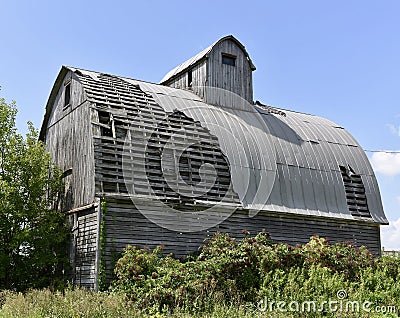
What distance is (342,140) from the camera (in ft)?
90.5

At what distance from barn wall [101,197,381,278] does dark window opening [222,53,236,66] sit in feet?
27.1

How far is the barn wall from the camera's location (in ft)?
60.9

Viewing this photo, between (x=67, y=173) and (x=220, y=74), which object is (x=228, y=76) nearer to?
(x=220, y=74)

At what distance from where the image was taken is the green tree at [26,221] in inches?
773

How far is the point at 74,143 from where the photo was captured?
21.5 metres

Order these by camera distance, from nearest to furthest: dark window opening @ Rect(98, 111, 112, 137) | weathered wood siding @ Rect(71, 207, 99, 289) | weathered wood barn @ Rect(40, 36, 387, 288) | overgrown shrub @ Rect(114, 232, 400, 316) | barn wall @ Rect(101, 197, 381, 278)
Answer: overgrown shrub @ Rect(114, 232, 400, 316) → weathered wood siding @ Rect(71, 207, 99, 289) → barn wall @ Rect(101, 197, 381, 278) → weathered wood barn @ Rect(40, 36, 387, 288) → dark window opening @ Rect(98, 111, 112, 137)

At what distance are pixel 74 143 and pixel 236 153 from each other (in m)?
6.33

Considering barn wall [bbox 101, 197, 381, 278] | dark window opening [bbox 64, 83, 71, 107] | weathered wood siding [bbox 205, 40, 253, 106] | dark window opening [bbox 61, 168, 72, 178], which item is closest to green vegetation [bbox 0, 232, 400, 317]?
barn wall [bbox 101, 197, 381, 278]

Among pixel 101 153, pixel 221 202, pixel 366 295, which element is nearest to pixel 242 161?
pixel 221 202

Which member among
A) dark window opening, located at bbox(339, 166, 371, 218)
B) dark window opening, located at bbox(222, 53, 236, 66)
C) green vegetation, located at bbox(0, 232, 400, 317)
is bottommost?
green vegetation, located at bbox(0, 232, 400, 317)

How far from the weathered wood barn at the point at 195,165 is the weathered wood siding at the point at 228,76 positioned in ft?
0.17

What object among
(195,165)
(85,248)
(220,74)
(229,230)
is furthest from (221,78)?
(85,248)

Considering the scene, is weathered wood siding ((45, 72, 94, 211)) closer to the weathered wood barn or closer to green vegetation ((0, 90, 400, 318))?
the weathered wood barn

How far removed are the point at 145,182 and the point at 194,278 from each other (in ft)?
13.6
